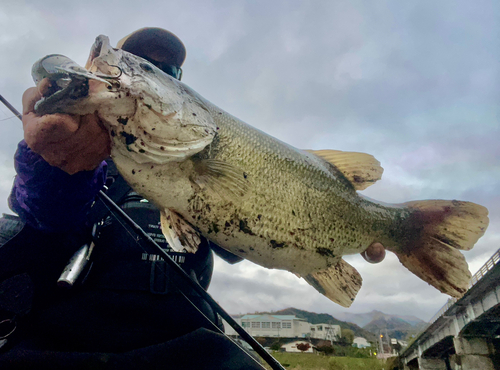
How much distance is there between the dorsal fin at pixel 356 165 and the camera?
249 cm

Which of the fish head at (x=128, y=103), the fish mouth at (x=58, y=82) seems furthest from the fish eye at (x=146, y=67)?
the fish mouth at (x=58, y=82)

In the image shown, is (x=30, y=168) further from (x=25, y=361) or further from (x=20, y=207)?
(x=25, y=361)

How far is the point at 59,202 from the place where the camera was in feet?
A: 5.32

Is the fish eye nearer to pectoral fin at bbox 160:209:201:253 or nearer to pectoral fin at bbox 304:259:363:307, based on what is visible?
pectoral fin at bbox 160:209:201:253

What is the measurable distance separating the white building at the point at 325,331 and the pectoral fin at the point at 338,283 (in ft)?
178

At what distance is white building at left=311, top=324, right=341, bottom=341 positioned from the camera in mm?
49388

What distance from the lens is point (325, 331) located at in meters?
52.2

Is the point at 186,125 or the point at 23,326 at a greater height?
the point at 186,125

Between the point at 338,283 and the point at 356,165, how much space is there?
103 centimetres

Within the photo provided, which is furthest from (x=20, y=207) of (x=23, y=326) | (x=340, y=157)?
(x=340, y=157)

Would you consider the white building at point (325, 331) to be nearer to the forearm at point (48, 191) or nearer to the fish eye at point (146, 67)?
the forearm at point (48, 191)

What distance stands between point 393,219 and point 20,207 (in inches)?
108

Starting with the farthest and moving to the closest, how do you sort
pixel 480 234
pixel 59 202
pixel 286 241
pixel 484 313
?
pixel 484 313, pixel 480 234, pixel 286 241, pixel 59 202

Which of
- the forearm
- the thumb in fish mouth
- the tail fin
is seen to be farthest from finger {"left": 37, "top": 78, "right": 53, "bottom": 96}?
the tail fin
